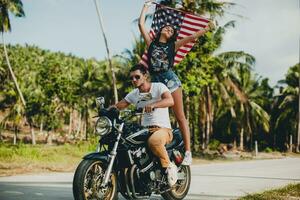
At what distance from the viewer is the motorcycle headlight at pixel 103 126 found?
4.39 m

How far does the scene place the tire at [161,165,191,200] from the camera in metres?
5.39

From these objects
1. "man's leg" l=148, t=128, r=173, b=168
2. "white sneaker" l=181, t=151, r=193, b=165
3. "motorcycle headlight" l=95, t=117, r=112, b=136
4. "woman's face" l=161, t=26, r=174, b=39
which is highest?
"woman's face" l=161, t=26, r=174, b=39

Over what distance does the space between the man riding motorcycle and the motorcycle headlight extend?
52 cm

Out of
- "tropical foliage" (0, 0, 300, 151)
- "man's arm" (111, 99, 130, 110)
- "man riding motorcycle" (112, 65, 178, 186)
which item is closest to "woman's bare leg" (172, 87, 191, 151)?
"man riding motorcycle" (112, 65, 178, 186)

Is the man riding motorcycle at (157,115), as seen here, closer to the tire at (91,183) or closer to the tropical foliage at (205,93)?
the tire at (91,183)

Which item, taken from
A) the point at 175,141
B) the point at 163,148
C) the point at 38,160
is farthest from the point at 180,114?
the point at 38,160

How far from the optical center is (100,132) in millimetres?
4410

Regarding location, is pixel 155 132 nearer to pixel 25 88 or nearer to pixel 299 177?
pixel 299 177

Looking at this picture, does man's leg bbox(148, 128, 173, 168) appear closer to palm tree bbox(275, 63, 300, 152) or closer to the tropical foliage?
the tropical foliage

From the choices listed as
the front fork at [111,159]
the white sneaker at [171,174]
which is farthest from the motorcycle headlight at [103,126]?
the white sneaker at [171,174]

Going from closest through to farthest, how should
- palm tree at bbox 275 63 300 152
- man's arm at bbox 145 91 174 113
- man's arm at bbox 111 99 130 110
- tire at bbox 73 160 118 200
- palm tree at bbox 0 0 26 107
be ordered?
tire at bbox 73 160 118 200 → man's arm at bbox 145 91 174 113 → man's arm at bbox 111 99 130 110 → palm tree at bbox 0 0 26 107 → palm tree at bbox 275 63 300 152

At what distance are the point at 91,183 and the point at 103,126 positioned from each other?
627 mm

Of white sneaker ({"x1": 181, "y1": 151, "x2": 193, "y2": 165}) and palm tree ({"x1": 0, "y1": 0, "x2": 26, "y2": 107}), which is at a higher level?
palm tree ({"x1": 0, "y1": 0, "x2": 26, "y2": 107})

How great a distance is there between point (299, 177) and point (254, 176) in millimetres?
895
